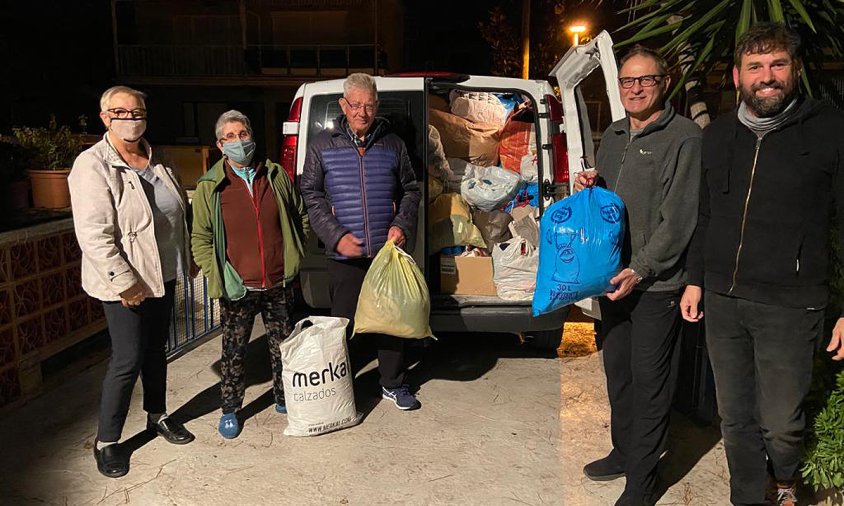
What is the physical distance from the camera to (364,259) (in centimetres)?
364

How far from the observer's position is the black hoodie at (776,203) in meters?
2.16

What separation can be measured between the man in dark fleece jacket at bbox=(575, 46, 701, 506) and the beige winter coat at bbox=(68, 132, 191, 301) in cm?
209

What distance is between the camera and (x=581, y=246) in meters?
2.66

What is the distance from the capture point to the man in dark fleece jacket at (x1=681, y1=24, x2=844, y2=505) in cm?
217

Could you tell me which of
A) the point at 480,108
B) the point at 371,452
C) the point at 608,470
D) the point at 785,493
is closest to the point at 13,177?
the point at 371,452

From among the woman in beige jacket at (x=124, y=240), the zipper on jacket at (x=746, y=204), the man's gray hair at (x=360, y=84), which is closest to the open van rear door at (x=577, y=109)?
the man's gray hair at (x=360, y=84)

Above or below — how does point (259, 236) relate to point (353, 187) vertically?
below

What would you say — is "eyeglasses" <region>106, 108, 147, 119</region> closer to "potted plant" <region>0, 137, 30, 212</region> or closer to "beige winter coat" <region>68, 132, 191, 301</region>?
"beige winter coat" <region>68, 132, 191, 301</region>

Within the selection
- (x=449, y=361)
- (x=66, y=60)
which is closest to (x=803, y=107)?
(x=449, y=361)

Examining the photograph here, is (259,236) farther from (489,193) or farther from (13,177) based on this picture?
(13,177)

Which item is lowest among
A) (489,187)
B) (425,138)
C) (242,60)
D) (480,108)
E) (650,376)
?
(650,376)

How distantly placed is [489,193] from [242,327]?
1988 mm

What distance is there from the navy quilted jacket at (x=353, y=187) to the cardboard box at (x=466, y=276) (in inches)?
29.9

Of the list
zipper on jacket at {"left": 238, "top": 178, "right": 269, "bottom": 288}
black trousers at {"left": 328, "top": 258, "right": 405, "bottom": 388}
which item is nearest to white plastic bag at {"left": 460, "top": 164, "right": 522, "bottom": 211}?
black trousers at {"left": 328, "top": 258, "right": 405, "bottom": 388}
